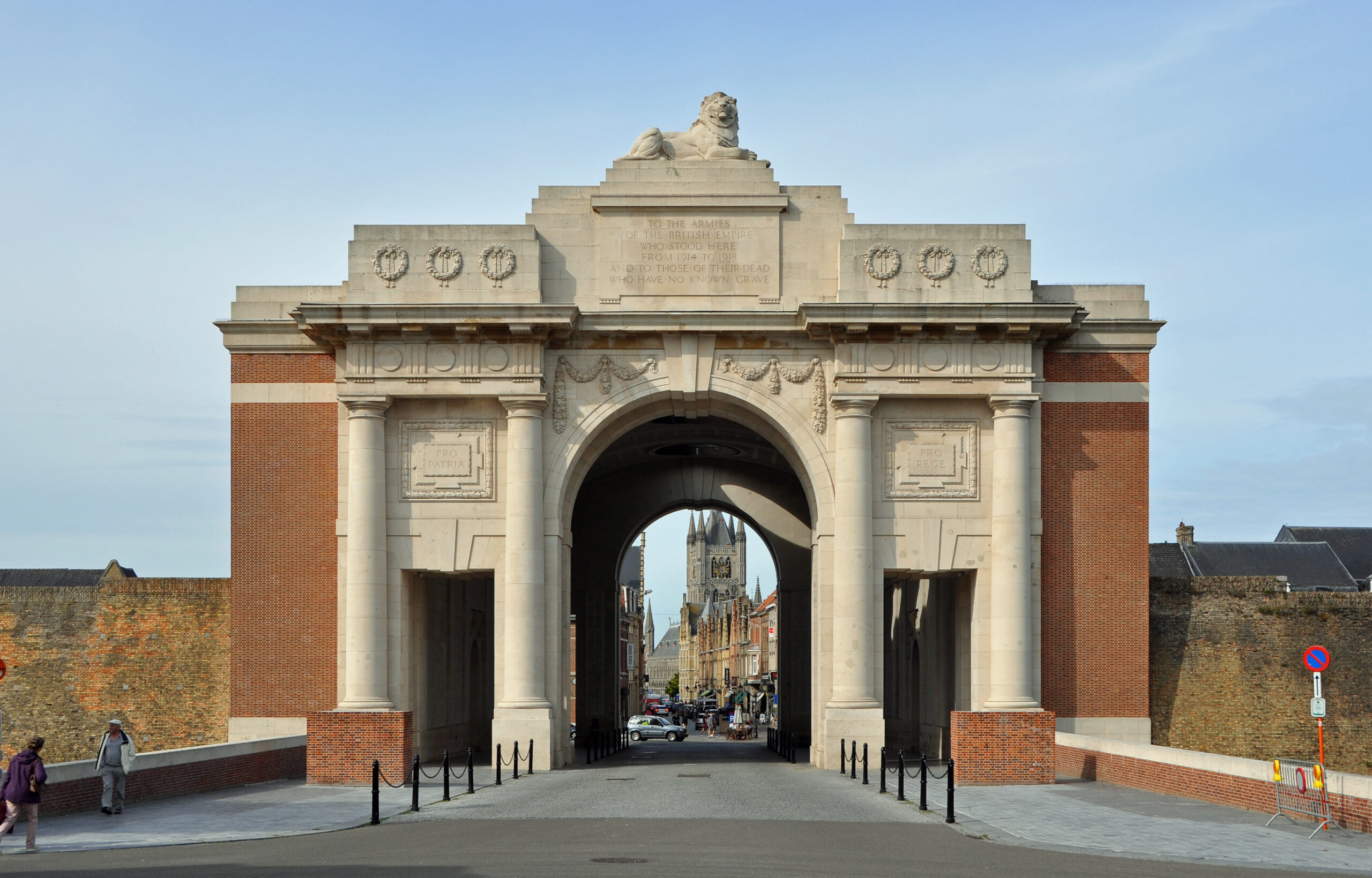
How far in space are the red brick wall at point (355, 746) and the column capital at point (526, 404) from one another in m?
7.60

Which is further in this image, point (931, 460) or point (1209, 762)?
point (931, 460)

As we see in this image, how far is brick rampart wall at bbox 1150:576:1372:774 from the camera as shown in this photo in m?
35.8

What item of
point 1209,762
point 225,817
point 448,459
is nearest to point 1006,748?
point 1209,762

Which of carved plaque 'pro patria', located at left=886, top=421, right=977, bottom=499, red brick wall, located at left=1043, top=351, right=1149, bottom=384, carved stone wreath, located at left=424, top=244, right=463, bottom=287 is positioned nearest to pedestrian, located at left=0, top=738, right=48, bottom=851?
carved stone wreath, located at left=424, top=244, right=463, bottom=287

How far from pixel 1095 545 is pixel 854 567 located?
5884 millimetres

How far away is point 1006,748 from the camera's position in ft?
98.6

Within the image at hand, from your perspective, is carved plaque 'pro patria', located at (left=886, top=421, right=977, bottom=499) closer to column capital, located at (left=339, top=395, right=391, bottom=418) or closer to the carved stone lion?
the carved stone lion

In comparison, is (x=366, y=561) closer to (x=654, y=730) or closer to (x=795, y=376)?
(x=795, y=376)

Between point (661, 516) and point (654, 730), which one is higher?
point (661, 516)

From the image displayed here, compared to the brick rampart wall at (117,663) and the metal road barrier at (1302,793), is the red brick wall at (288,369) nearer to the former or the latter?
the brick rampart wall at (117,663)

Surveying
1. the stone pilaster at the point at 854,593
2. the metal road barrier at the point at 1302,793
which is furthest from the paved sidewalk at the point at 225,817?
the metal road barrier at the point at 1302,793

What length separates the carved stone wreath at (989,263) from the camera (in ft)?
A: 112

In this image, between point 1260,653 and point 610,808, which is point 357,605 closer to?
point 610,808

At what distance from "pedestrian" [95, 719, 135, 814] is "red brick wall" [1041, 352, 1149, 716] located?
20.2 metres
